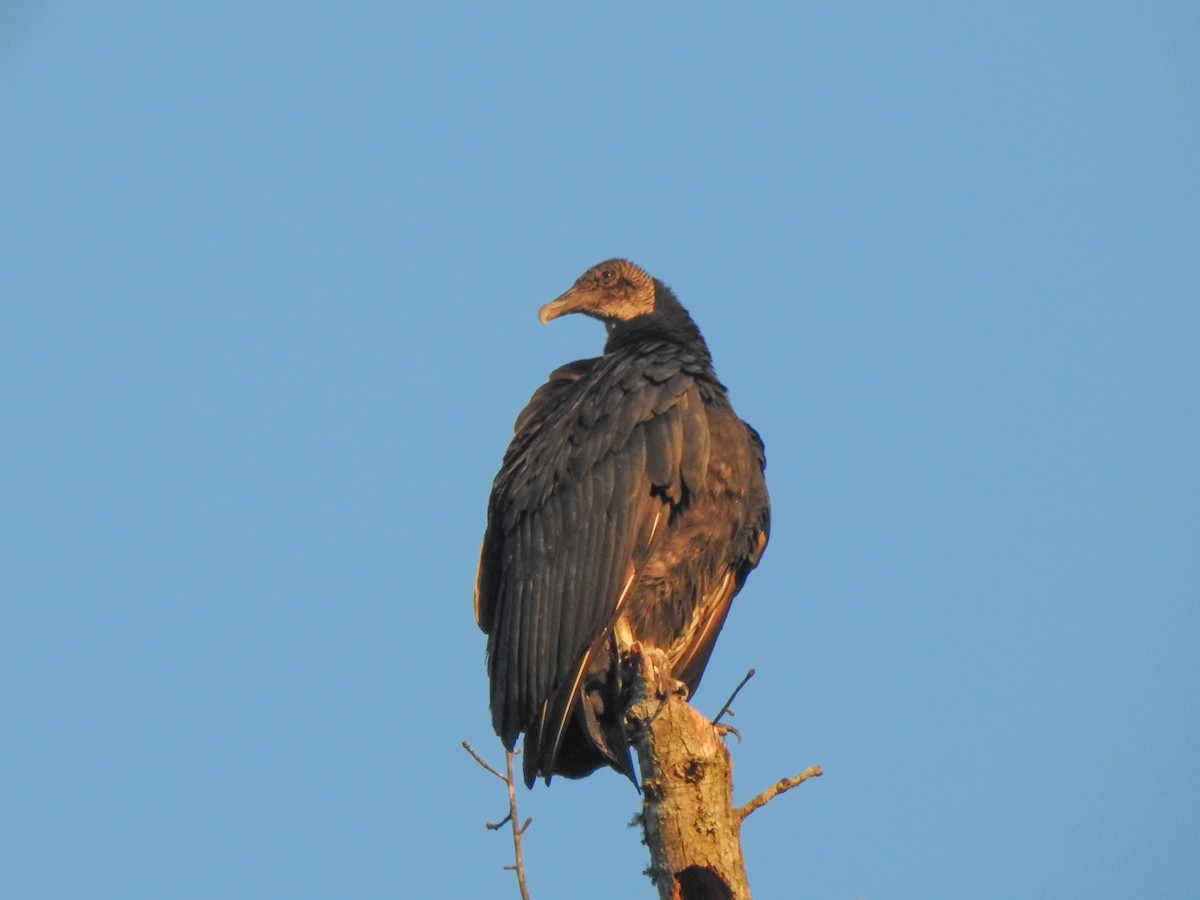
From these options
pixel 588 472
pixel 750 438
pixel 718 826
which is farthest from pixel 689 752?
pixel 750 438

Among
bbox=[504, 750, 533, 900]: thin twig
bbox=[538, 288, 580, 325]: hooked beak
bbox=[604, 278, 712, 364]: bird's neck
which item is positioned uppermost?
bbox=[538, 288, 580, 325]: hooked beak

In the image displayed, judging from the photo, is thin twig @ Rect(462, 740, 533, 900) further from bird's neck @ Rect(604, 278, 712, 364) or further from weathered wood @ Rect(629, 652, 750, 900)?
bird's neck @ Rect(604, 278, 712, 364)

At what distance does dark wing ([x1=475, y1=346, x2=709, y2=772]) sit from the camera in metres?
4.20

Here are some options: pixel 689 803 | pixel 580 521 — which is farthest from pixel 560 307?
pixel 689 803

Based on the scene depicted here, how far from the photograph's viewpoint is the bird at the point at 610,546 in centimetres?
420

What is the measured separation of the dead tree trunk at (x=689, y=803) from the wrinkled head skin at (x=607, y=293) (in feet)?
7.97

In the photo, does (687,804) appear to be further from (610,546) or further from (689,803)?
(610,546)

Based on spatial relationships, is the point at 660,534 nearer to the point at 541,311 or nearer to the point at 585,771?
the point at 585,771

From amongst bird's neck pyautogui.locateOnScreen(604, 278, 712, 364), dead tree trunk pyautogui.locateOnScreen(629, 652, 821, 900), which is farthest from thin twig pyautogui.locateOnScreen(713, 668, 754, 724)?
bird's neck pyautogui.locateOnScreen(604, 278, 712, 364)

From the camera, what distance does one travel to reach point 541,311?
5.62 m

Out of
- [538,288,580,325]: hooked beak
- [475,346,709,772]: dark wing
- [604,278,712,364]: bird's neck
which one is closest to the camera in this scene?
[475,346,709,772]: dark wing

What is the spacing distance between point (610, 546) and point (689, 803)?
120cm

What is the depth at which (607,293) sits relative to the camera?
573 centimetres

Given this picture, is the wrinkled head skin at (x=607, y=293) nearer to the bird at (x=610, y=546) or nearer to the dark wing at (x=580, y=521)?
the bird at (x=610, y=546)
